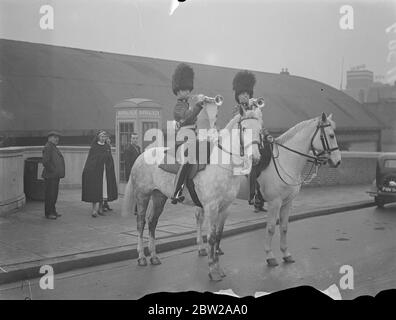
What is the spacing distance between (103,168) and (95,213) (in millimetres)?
1113

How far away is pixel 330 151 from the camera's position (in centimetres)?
636

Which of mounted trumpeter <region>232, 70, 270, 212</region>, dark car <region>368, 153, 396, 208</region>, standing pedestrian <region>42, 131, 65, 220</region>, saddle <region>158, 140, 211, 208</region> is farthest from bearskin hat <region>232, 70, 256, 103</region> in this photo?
dark car <region>368, 153, 396, 208</region>

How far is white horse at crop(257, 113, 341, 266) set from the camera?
6387 millimetres

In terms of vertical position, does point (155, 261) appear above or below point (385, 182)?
below

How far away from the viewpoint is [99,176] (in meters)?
9.69

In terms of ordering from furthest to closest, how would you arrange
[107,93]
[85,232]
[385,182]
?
[107,93]
[385,182]
[85,232]

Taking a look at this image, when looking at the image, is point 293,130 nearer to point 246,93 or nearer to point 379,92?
point 246,93

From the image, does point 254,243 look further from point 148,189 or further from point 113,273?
point 113,273

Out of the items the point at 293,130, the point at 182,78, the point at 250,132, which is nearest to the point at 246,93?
the point at 293,130

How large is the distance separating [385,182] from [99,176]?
23.9 ft

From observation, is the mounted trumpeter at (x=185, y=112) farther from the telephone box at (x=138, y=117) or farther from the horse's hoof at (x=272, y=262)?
the telephone box at (x=138, y=117)

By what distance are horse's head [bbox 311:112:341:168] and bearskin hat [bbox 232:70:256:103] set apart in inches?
45.2

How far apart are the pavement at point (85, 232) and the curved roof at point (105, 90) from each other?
2.09m

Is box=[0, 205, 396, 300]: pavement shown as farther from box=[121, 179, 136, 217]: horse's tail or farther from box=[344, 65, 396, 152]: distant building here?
box=[344, 65, 396, 152]: distant building
